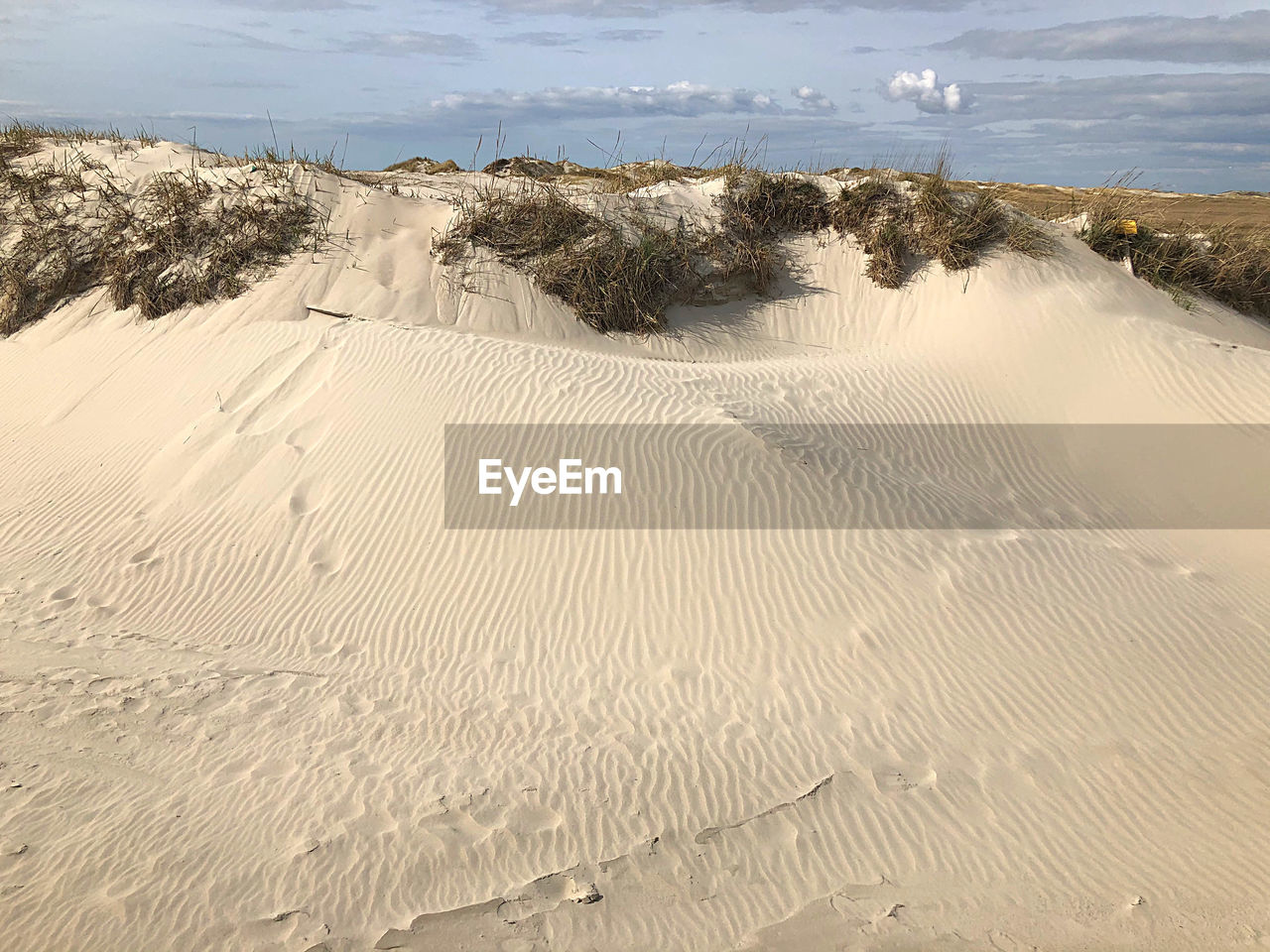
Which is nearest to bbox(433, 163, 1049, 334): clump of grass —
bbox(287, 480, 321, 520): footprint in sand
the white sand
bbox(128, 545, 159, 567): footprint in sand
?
the white sand

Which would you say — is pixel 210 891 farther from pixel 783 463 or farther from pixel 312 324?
pixel 312 324

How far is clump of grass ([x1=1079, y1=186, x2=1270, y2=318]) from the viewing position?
10500 millimetres

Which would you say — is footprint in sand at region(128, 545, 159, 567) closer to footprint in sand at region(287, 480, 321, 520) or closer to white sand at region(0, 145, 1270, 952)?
white sand at region(0, 145, 1270, 952)

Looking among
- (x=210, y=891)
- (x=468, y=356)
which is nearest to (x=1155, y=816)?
(x=210, y=891)

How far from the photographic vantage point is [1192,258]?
1041cm

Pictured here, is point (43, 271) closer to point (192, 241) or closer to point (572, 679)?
point (192, 241)

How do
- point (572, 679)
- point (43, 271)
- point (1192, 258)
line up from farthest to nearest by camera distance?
point (1192, 258) < point (43, 271) < point (572, 679)

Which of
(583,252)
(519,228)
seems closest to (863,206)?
(583,252)

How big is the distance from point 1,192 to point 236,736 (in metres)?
10.5

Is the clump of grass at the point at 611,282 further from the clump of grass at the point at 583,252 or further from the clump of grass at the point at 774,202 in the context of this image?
the clump of grass at the point at 774,202
